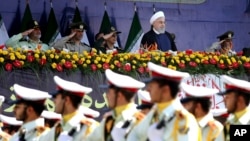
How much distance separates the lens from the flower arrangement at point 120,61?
1054 centimetres

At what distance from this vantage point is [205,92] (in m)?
7.57

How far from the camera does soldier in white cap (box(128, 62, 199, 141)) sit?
671cm

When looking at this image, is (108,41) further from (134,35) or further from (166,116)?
(166,116)

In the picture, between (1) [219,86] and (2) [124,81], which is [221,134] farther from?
(1) [219,86]

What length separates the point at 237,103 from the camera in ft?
24.5

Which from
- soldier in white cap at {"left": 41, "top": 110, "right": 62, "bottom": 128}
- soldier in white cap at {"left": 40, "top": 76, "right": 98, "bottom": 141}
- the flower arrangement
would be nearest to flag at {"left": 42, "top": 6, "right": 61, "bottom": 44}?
the flower arrangement

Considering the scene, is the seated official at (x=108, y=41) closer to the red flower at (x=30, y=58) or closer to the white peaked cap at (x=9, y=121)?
the red flower at (x=30, y=58)

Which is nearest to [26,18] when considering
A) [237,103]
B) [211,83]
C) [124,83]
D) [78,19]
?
[78,19]

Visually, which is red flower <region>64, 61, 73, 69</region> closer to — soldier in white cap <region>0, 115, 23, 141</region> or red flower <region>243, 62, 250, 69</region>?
soldier in white cap <region>0, 115, 23, 141</region>

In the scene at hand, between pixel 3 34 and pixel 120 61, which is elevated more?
pixel 3 34

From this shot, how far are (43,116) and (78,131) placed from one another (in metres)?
1.18

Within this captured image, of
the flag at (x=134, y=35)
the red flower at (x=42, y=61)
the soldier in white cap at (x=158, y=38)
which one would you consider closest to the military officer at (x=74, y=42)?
the soldier in white cap at (x=158, y=38)

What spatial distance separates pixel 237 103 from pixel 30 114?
1.95 meters

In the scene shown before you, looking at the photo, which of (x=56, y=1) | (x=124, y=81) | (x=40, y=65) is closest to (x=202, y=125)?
(x=124, y=81)
